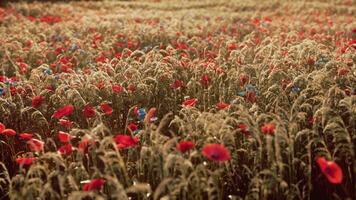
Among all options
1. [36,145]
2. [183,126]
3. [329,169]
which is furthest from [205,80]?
[329,169]

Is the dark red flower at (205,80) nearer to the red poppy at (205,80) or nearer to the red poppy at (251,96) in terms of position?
the red poppy at (205,80)

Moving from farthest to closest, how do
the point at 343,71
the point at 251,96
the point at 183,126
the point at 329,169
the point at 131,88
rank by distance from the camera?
the point at 131,88, the point at 343,71, the point at 251,96, the point at 183,126, the point at 329,169

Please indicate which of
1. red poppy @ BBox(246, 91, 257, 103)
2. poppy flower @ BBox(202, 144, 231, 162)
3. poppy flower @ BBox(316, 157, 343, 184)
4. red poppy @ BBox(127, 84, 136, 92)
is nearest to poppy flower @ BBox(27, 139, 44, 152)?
poppy flower @ BBox(202, 144, 231, 162)

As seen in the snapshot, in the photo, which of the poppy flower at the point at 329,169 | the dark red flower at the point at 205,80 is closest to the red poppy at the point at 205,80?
the dark red flower at the point at 205,80

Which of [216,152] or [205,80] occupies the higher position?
[216,152]

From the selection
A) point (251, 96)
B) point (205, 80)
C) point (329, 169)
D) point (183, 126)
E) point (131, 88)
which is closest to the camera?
point (329, 169)

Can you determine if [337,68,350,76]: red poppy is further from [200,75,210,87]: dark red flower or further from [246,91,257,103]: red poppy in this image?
[200,75,210,87]: dark red flower

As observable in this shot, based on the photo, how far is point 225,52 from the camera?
545 cm

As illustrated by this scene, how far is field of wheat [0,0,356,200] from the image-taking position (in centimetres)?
225

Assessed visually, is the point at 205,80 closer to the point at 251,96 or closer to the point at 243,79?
the point at 243,79

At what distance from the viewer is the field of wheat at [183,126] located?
7.39 feet

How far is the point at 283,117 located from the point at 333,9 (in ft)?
33.5

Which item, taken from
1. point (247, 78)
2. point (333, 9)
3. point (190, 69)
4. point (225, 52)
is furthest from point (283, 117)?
point (333, 9)

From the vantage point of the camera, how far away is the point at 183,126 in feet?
8.26
